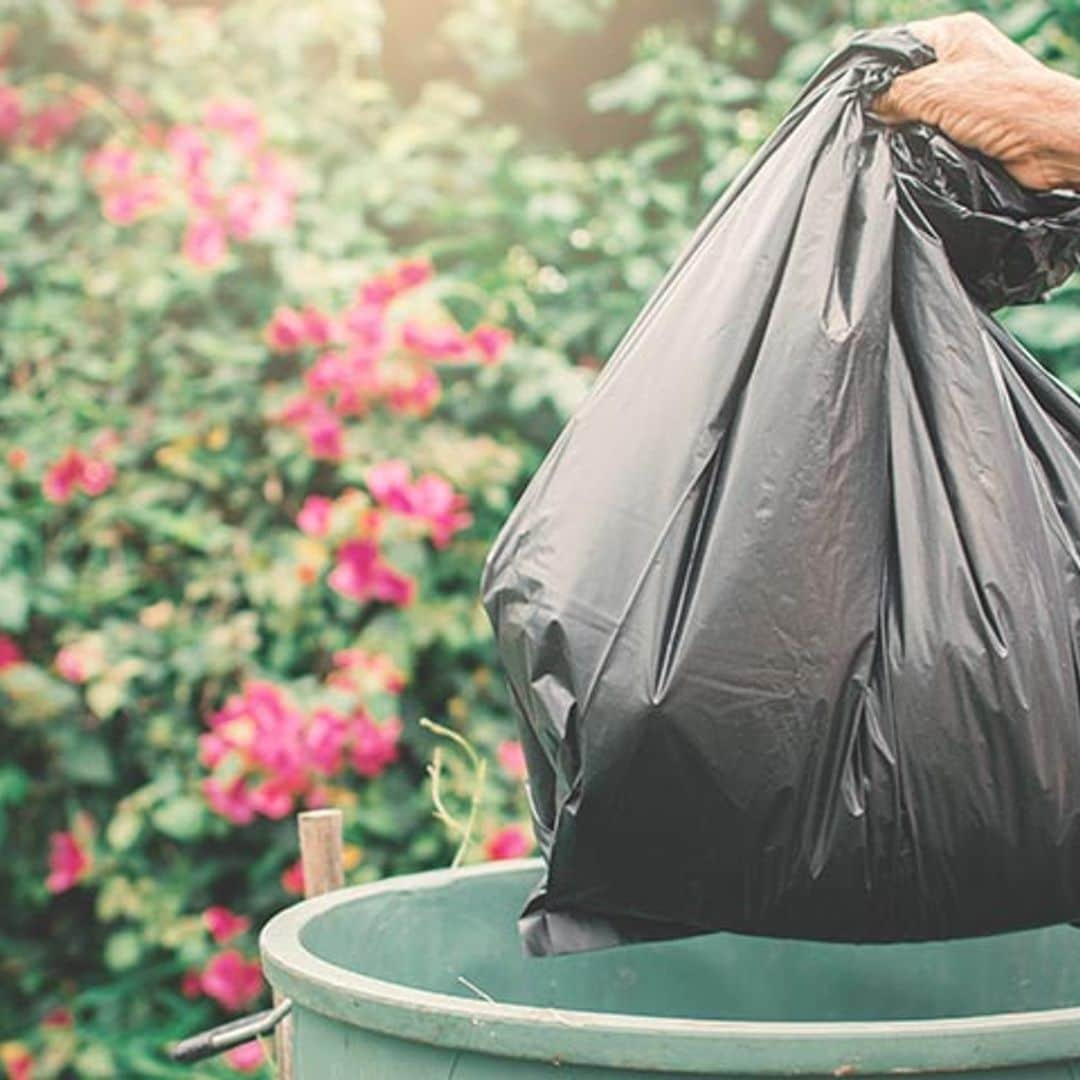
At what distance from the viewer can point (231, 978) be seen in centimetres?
301

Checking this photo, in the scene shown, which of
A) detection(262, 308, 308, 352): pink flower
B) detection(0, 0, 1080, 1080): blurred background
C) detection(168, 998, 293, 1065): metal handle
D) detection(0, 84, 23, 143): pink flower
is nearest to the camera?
detection(168, 998, 293, 1065): metal handle

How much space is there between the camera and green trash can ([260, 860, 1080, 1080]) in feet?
4.34

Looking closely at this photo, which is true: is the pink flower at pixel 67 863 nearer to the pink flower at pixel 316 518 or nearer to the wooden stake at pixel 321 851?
the pink flower at pixel 316 518

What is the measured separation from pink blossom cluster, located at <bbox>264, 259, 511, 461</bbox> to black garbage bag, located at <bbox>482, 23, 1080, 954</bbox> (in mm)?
1530

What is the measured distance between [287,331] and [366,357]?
0.49 feet

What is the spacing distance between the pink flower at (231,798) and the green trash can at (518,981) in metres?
1.11

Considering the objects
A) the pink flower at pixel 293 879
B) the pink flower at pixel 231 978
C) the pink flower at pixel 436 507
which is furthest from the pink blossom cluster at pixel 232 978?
the pink flower at pixel 436 507

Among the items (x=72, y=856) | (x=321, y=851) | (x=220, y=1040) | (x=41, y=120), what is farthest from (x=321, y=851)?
(x=41, y=120)

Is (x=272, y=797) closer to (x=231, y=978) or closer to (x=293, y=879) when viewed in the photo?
(x=293, y=879)

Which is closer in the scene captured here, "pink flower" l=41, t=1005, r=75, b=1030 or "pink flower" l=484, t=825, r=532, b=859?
"pink flower" l=484, t=825, r=532, b=859

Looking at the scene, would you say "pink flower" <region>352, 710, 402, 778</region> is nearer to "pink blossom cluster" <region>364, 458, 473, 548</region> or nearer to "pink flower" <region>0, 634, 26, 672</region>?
"pink blossom cluster" <region>364, 458, 473, 548</region>

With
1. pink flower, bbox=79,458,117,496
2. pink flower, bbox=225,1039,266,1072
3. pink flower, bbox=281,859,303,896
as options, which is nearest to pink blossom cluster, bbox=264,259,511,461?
pink flower, bbox=79,458,117,496

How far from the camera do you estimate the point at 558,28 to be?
3695 millimetres

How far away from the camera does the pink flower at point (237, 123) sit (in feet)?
10.7
